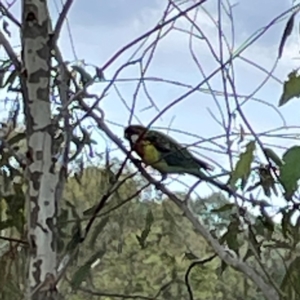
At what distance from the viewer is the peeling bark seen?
23.7 inches

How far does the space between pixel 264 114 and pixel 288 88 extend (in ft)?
1.15

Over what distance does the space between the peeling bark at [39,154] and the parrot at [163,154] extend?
4.8 inches

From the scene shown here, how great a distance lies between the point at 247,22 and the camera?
2.43ft

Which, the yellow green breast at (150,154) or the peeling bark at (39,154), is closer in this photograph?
the peeling bark at (39,154)

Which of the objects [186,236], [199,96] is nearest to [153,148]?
[199,96]

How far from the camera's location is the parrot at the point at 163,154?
739 millimetres

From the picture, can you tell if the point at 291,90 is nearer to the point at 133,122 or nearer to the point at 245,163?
the point at 245,163

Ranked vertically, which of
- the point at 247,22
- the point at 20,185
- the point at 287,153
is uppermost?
the point at 247,22

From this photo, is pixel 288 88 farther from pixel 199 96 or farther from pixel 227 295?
pixel 227 295

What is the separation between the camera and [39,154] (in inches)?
24.2

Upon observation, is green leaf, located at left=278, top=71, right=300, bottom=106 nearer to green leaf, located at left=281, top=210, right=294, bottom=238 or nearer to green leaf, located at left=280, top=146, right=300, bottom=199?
green leaf, located at left=280, top=146, right=300, bottom=199

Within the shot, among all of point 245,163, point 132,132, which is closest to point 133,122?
point 132,132

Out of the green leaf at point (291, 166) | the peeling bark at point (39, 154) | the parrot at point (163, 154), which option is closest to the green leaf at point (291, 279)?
the parrot at point (163, 154)

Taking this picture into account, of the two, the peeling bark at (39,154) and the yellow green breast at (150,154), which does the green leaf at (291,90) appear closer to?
the peeling bark at (39,154)
